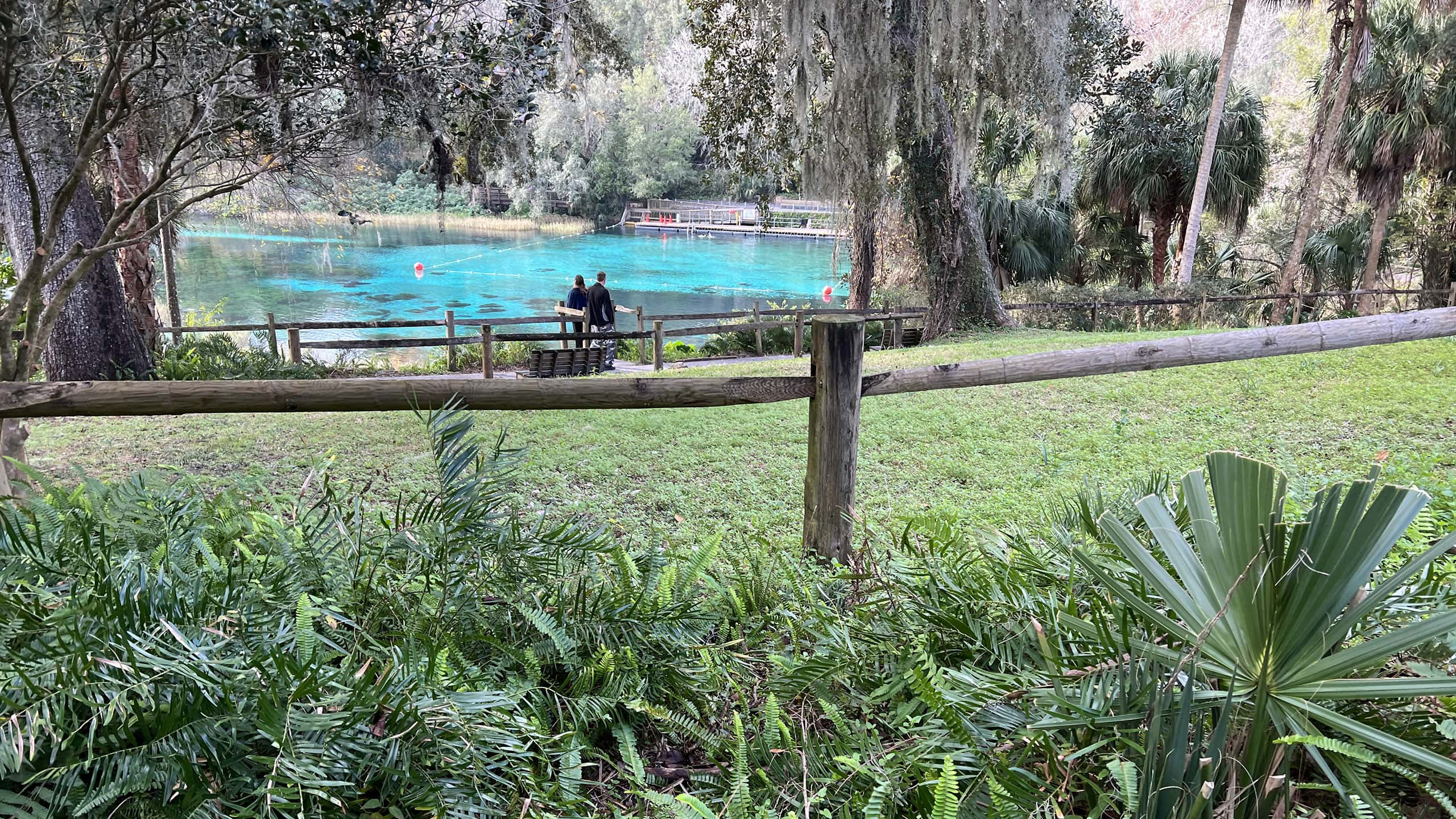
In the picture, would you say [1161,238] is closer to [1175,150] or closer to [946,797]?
[1175,150]

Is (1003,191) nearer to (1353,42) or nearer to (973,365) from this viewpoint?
(1353,42)

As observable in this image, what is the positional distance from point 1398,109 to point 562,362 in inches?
599

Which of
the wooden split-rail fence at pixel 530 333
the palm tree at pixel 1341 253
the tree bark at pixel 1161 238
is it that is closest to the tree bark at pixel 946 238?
the wooden split-rail fence at pixel 530 333

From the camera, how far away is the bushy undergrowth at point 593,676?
121cm

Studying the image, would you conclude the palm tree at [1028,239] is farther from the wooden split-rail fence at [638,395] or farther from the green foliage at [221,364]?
the wooden split-rail fence at [638,395]

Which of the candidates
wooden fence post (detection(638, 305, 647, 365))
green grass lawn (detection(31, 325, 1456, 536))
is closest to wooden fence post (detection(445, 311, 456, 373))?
wooden fence post (detection(638, 305, 647, 365))

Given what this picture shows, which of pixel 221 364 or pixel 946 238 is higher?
pixel 946 238

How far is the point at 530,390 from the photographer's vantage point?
2932mm

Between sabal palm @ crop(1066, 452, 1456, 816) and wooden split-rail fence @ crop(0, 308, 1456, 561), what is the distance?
1682 mm

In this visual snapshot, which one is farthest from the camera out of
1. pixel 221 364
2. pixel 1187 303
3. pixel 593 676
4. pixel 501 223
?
pixel 501 223

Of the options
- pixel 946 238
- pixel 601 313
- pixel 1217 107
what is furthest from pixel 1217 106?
pixel 601 313

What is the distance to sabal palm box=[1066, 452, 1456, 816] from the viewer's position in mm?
1138

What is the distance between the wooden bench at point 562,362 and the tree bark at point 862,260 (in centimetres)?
473

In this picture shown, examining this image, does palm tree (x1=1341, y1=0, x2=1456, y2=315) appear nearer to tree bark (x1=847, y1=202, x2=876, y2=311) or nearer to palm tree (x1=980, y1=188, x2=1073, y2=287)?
palm tree (x1=980, y1=188, x2=1073, y2=287)
